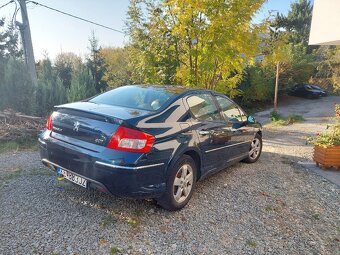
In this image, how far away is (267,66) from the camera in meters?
19.5

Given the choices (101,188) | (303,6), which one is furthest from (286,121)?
(303,6)

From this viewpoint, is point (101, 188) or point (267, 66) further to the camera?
point (267, 66)

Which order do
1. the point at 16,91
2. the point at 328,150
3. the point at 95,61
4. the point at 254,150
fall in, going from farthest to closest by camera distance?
the point at 95,61
the point at 16,91
the point at 254,150
the point at 328,150

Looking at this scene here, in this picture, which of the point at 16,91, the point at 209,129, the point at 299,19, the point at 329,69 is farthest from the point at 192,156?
the point at 299,19

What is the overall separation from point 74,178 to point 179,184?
1.25 m

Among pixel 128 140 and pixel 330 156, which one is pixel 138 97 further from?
pixel 330 156

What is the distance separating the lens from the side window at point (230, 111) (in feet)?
15.0

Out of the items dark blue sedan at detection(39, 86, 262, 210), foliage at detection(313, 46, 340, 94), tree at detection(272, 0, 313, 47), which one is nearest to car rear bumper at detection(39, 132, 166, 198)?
dark blue sedan at detection(39, 86, 262, 210)

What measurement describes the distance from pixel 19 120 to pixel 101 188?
17.3ft

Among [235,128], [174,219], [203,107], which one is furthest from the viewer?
[235,128]

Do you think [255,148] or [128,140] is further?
[255,148]

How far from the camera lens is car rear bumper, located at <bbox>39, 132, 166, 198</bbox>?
9.37 feet

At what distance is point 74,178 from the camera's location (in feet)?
10.4

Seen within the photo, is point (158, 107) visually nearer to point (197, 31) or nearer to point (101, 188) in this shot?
point (101, 188)
